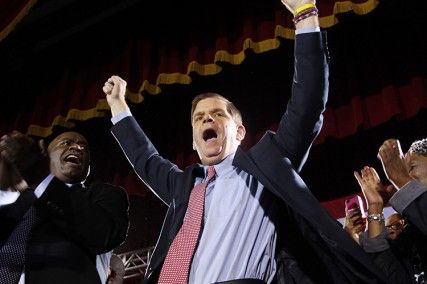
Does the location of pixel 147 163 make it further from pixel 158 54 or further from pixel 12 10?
pixel 158 54

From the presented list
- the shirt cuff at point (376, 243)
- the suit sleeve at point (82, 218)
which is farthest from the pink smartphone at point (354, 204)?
the suit sleeve at point (82, 218)

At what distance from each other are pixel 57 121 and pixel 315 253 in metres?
3.58

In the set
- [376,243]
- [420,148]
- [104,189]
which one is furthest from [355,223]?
[104,189]

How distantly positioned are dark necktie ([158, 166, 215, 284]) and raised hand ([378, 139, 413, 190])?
2.18 ft

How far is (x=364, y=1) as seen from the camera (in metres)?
3.65

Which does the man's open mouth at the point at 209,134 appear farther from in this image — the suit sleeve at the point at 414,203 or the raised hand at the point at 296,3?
the suit sleeve at the point at 414,203

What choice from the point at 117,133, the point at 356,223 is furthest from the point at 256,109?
the point at 117,133

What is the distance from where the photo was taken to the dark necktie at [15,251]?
163 centimetres

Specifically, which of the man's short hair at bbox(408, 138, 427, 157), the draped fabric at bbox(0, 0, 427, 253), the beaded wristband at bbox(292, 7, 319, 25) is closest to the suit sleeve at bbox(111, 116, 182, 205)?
the beaded wristband at bbox(292, 7, 319, 25)

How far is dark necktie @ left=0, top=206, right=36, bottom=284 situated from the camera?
1632 mm

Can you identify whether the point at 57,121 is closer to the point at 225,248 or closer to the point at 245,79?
the point at 245,79

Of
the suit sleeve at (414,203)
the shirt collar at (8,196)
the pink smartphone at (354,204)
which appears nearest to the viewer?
the shirt collar at (8,196)

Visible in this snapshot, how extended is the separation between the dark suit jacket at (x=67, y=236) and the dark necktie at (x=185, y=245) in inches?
7.9

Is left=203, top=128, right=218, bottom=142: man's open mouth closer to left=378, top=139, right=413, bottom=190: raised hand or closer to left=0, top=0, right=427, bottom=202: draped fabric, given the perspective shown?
left=378, top=139, right=413, bottom=190: raised hand
